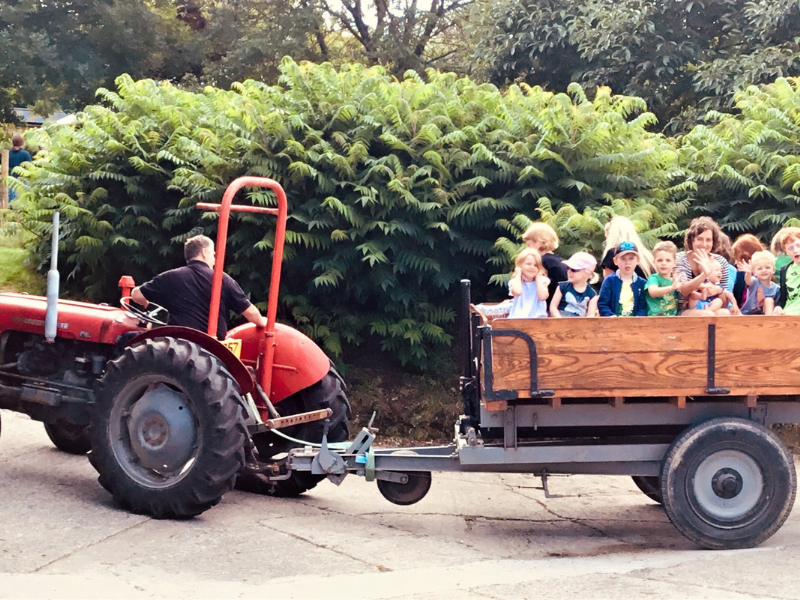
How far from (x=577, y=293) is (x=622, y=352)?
0.83 meters

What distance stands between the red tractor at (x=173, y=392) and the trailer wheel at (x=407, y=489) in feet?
1.95

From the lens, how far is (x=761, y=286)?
6336mm

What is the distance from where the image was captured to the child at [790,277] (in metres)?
6.07

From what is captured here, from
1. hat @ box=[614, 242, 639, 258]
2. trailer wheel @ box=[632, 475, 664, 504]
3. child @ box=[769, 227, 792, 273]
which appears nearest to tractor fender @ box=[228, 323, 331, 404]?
hat @ box=[614, 242, 639, 258]

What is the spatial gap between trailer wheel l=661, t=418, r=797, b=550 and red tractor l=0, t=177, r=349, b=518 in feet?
7.43

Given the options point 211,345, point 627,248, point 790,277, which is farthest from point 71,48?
point 790,277

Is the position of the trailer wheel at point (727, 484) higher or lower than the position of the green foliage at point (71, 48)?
lower

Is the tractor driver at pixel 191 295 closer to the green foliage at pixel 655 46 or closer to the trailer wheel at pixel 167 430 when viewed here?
the trailer wheel at pixel 167 430

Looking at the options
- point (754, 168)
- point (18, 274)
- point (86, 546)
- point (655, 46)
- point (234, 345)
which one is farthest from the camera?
point (655, 46)

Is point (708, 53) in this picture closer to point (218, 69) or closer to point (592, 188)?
point (592, 188)

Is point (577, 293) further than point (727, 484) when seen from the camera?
Yes

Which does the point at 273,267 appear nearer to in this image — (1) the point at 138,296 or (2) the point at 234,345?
(2) the point at 234,345

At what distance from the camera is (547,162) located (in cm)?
910

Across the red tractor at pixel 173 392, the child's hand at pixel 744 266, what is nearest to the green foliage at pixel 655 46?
the child's hand at pixel 744 266
